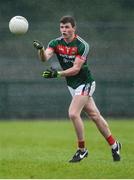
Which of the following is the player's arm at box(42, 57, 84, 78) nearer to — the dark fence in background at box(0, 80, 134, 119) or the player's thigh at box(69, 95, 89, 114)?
the player's thigh at box(69, 95, 89, 114)

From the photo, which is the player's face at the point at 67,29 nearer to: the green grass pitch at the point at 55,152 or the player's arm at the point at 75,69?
the player's arm at the point at 75,69

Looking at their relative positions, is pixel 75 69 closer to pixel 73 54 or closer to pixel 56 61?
pixel 73 54

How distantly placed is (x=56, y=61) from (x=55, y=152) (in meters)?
8.56

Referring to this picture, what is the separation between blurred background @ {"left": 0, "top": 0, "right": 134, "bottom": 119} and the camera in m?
21.3

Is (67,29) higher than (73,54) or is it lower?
higher

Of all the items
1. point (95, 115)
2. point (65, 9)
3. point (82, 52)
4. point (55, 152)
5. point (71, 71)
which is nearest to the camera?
point (71, 71)

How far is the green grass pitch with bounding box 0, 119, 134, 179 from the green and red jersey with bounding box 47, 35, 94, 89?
3.63ft

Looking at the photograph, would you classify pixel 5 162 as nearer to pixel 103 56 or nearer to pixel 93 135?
pixel 93 135

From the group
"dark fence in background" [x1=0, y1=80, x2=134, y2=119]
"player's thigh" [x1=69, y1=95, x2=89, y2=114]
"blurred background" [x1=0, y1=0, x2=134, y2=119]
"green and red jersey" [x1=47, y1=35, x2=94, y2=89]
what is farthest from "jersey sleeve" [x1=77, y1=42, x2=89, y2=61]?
"dark fence in background" [x1=0, y1=80, x2=134, y2=119]

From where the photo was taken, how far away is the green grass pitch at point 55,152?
9508 mm

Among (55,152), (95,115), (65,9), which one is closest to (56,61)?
(65,9)

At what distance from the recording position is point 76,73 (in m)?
10.8

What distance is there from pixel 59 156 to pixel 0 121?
9.26 m

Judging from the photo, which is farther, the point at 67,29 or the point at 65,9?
the point at 65,9
